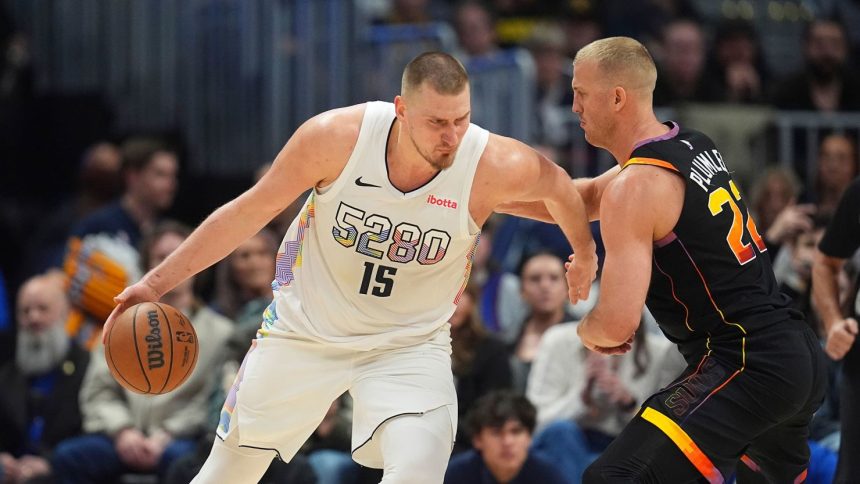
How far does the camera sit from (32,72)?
1262cm

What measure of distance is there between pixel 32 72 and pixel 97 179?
100.0 inches

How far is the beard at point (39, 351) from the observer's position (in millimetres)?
8945

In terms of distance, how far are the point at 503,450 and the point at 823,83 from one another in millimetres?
5147

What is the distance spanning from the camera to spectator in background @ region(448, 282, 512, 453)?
8055 mm

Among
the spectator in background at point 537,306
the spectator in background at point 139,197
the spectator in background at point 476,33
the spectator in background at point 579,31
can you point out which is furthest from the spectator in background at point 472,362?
the spectator in background at point 579,31

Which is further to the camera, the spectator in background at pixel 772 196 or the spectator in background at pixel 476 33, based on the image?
the spectator in background at pixel 476 33

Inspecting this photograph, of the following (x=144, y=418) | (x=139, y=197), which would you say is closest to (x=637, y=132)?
(x=144, y=418)

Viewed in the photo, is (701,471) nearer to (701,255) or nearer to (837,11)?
(701,255)

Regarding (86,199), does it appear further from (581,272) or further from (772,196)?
(581,272)

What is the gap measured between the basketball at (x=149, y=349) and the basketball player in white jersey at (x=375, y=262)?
0.10m

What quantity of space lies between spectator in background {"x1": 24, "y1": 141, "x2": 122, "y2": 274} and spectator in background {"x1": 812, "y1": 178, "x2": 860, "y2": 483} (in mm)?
6447

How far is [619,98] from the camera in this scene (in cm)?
502

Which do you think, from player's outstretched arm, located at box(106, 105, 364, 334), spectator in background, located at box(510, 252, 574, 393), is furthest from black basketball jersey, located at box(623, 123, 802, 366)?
spectator in background, located at box(510, 252, 574, 393)

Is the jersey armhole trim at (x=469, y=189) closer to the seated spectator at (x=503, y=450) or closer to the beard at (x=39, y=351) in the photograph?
the seated spectator at (x=503, y=450)
